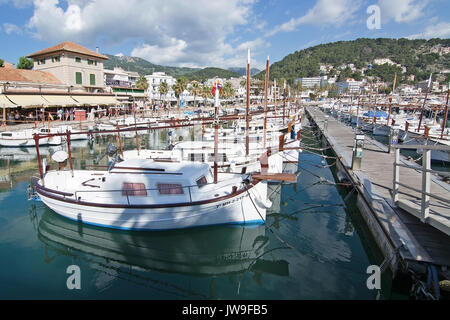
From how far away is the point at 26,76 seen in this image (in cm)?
4547

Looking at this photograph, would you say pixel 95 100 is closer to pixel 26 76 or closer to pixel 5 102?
pixel 26 76

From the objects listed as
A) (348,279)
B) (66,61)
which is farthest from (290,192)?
(66,61)

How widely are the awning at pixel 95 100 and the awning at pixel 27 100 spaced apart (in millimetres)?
6379

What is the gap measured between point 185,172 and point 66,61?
49.6 m

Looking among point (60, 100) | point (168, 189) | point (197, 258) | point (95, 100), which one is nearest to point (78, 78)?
point (95, 100)

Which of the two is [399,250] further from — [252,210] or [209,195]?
[209,195]

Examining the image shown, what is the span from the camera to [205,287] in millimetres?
8766

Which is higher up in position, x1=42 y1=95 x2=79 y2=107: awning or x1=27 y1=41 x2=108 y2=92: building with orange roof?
x1=27 y1=41 x2=108 y2=92: building with orange roof

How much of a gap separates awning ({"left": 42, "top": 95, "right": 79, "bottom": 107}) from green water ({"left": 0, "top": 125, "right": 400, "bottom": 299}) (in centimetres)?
3281

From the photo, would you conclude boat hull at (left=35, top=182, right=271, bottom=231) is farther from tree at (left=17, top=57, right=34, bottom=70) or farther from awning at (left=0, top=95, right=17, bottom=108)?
tree at (left=17, top=57, right=34, bottom=70)

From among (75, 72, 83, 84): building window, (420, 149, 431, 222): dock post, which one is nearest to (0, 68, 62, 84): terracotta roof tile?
(75, 72, 83, 84): building window

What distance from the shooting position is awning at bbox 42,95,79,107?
41844mm

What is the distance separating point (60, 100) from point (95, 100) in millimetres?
6683
